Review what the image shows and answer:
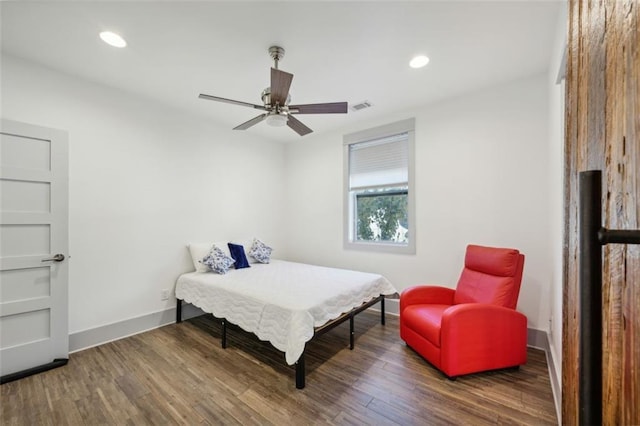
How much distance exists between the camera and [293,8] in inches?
74.3

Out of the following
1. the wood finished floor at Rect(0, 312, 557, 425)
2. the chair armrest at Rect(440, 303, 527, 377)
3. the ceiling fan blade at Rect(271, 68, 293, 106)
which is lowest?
the wood finished floor at Rect(0, 312, 557, 425)

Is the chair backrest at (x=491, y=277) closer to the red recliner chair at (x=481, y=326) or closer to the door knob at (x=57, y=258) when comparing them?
the red recliner chair at (x=481, y=326)

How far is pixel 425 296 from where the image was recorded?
110 inches

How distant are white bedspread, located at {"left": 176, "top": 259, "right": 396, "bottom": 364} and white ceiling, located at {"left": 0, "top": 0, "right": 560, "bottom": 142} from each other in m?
2.19

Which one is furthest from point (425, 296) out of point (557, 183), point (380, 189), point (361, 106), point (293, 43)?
point (293, 43)

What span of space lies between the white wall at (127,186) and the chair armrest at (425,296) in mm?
2752

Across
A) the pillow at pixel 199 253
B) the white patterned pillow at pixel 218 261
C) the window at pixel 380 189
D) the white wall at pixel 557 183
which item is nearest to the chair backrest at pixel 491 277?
the white wall at pixel 557 183

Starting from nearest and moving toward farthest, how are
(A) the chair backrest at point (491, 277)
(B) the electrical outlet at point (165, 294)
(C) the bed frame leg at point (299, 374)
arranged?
(C) the bed frame leg at point (299, 374) → (A) the chair backrest at point (491, 277) → (B) the electrical outlet at point (165, 294)

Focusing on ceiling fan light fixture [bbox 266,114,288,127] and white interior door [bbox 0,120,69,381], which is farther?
ceiling fan light fixture [bbox 266,114,288,127]

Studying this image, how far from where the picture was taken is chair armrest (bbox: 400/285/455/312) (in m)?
Answer: 2.77

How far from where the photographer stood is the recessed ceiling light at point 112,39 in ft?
7.00

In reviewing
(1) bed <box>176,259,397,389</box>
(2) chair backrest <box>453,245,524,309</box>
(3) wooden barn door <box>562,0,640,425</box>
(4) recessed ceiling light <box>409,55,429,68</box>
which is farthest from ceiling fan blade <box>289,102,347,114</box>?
(2) chair backrest <box>453,245,524,309</box>

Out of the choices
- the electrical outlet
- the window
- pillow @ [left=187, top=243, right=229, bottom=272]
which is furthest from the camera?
the window

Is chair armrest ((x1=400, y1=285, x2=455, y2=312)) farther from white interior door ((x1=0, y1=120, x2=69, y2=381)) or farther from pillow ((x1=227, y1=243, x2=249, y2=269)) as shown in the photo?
white interior door ((x1=0, y1=120, x2=69, y2=381))
